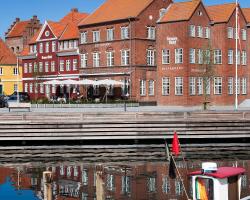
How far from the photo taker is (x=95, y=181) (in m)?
25.9

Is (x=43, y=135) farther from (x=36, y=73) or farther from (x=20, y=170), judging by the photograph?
(x=36, y=73)

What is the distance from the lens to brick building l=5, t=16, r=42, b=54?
112938 mm

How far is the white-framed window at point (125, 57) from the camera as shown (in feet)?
219

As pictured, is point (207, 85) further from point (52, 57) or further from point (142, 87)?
point (52, 57)

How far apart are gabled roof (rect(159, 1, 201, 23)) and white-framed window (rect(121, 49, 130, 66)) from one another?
6.07 m

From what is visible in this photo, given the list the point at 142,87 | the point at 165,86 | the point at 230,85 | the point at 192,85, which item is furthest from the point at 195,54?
the point at 142,87

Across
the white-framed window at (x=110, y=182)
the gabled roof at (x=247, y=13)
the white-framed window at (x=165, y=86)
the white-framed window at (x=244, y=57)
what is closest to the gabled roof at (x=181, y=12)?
the white-framed window at (x=165, y=86)

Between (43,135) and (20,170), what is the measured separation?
287 inches

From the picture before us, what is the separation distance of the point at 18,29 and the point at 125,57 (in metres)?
56.6

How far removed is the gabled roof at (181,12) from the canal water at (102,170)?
93.8 ft

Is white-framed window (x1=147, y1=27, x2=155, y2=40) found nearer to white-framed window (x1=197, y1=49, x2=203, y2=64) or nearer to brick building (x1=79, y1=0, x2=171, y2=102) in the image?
brick building (x1=79, y1=0, x2=171, y2=102)

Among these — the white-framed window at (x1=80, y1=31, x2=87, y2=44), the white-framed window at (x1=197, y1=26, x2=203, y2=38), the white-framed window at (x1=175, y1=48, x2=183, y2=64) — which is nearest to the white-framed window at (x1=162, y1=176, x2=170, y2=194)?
the white-framed window at (x1=175, y1=48, x2=183, y2=64)

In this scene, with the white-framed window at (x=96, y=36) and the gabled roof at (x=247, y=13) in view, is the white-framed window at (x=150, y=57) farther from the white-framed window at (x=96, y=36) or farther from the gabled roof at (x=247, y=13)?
the gabled roof at (x=247, y=13)

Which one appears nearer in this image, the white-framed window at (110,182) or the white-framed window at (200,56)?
the white-framed window at (110,182)
